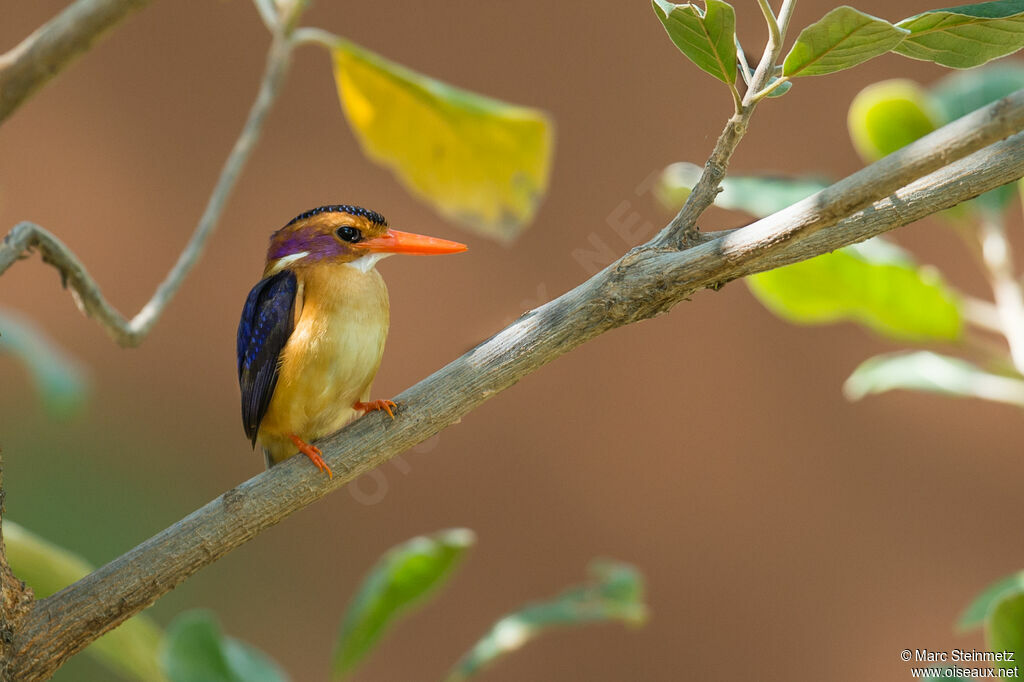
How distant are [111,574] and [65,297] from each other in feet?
9.46

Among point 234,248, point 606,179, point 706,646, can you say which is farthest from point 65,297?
point 706,646

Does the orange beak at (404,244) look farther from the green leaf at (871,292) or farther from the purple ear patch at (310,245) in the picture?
the green leaf at (871,292)

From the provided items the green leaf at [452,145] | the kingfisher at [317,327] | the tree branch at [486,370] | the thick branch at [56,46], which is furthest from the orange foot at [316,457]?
the green leaf at [452,145]

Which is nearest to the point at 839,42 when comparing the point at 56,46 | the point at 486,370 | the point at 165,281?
the point at 486,370

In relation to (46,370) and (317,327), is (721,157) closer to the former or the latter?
(317,327)

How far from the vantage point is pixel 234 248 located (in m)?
3.52

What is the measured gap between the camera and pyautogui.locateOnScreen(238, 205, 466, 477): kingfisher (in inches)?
57.9

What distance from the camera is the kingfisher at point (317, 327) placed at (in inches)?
57.9

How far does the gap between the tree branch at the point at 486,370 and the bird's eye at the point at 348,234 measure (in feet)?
1.41

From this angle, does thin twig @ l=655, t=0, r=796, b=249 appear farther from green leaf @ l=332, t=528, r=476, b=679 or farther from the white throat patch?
green leaf @ l=332, t=528, r=476, b=679

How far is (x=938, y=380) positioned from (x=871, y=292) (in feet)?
0.64

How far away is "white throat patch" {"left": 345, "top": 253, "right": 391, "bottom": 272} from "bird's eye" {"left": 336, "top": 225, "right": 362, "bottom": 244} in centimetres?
3

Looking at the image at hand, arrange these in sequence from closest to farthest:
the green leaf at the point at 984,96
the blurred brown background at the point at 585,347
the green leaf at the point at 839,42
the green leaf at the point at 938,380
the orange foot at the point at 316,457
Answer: the green leaf at the point at 839,42 → the orange foot at the point at 316,457 → the green leaf at the point at 938,380 → the green leaf at the point at 984,96 → the blurred brown background at the point at 585,347

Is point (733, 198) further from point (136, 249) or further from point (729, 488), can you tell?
point (136, 249)
